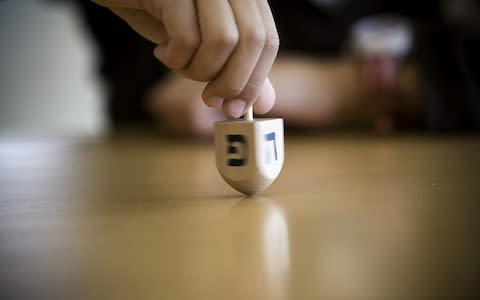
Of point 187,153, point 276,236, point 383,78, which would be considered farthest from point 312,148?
point 276,236

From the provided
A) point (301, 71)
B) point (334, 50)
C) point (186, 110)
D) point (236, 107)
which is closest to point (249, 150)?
point (236, 107)

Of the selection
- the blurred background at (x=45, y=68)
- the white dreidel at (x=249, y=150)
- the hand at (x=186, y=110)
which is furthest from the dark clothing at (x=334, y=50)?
the white dreidel at (x=249, y=150)

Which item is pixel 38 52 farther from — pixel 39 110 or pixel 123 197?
pixel 123 197

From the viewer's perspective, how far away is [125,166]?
2.99 feet

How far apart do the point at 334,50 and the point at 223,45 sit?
130cm

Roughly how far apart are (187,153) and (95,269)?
0.67 m

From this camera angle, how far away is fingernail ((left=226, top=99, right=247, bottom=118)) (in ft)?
1.75

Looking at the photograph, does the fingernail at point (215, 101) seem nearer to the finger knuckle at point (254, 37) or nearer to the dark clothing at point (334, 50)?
the finger knuckle at point (254, 37)

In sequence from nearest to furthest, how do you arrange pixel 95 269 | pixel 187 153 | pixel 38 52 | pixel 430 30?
pixel 95 269 < pixel 187 153 < pixel 430 30 < pixel 38 52

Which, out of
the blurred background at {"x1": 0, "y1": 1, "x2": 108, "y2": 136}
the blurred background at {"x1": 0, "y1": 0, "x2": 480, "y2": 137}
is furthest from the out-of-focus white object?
the blurred background at {"x1": 0, "y1": 1, "x2": 108, "y2": 136}

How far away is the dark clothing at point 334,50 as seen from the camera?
49.2 inches

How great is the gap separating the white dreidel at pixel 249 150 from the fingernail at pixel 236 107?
0.01 meters

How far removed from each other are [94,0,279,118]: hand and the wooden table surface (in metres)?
0.11

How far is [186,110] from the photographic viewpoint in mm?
1300
